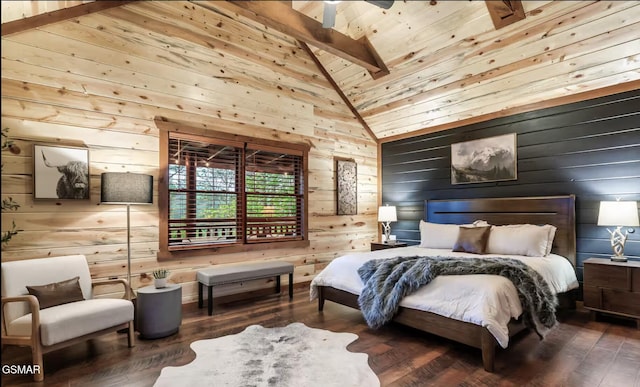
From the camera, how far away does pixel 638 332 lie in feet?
11.5

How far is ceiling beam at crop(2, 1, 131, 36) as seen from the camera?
325cm

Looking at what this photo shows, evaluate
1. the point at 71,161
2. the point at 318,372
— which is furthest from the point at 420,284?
the point at 71,161

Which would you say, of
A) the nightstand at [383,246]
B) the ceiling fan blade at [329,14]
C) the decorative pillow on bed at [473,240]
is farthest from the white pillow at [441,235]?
the ceiling fan blade at [329,14]

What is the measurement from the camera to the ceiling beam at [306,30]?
3.63 m

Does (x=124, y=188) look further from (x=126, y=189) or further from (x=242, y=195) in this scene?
(x=242, y=195)

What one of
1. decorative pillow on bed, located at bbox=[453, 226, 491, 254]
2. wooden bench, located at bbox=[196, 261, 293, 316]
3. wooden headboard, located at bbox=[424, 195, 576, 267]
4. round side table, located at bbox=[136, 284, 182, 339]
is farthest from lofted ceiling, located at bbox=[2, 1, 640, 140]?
round side table, located at bbox=[136, 284, 182, 339]

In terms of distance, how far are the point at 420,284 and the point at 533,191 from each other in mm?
2636

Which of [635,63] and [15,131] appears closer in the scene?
[15,131]

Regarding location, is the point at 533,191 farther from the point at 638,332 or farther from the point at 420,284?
the point at 420,284

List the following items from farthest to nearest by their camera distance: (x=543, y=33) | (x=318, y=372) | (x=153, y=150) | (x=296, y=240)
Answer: (x=296, y=240) < (x=153, y=150) < (x=543, y=33) < (x=318, y=372)

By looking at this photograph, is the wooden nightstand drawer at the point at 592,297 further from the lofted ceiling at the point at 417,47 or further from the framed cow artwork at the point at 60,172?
the framed cow artwork at the point at 60,172

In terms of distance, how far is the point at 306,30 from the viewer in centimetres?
411

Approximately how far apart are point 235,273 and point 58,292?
5.71 feet

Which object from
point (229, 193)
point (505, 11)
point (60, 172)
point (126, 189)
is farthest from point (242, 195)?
point (505, 11)
